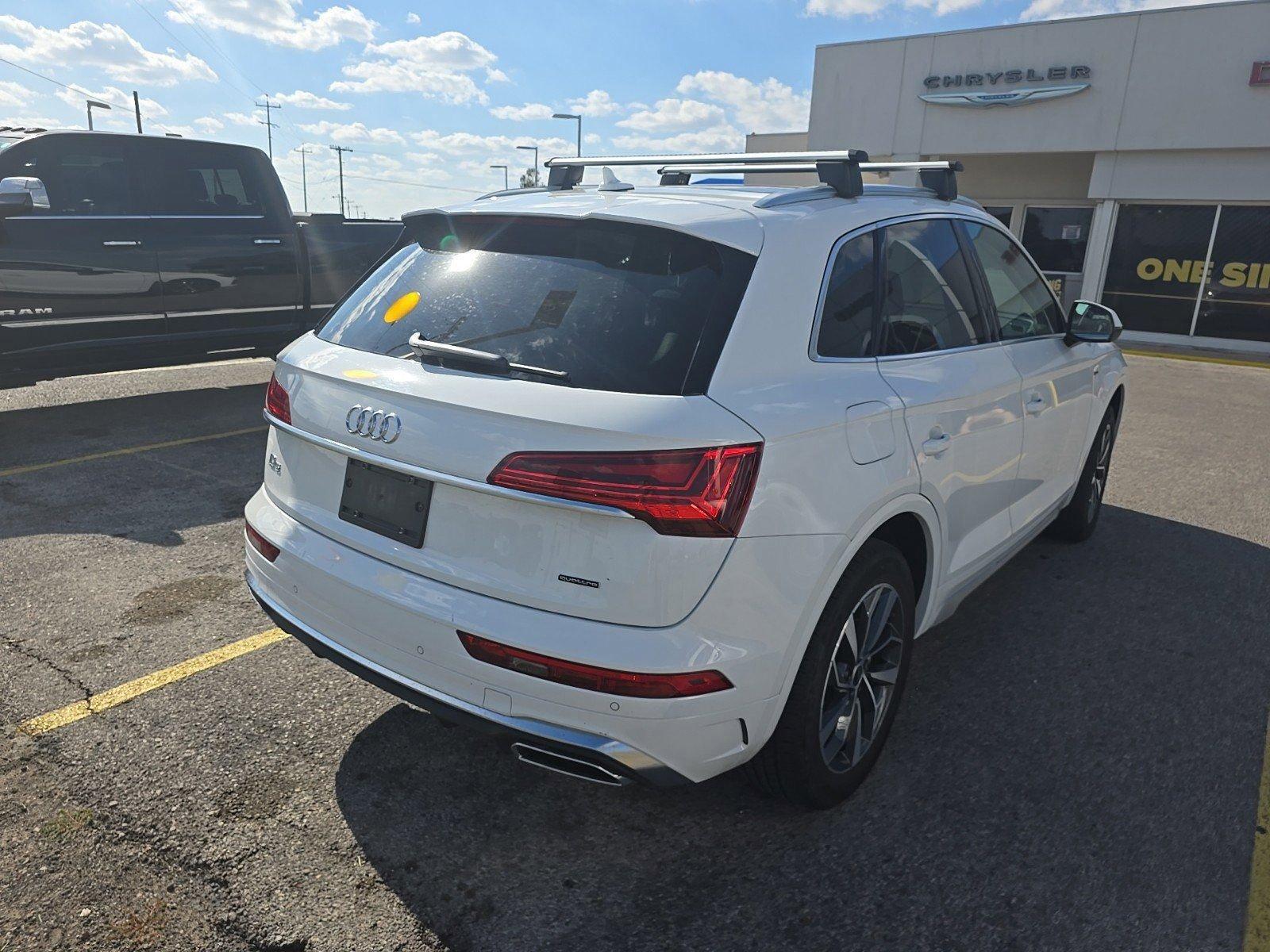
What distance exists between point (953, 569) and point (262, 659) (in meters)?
2.63

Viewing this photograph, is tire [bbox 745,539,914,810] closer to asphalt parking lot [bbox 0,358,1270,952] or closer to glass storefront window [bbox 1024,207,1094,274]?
asphalt parking lot [bbox 0,358,1270,952]

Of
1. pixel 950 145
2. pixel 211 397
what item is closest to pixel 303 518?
pixel 211 397

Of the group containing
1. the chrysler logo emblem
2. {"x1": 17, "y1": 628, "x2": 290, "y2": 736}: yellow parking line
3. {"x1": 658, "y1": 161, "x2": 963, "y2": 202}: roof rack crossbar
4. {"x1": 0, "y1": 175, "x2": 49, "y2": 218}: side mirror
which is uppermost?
the chrysler logo emblem

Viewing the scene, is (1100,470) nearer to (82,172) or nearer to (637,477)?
(637,477)

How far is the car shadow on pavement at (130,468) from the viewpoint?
5137mm

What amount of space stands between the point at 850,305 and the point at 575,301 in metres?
0.87

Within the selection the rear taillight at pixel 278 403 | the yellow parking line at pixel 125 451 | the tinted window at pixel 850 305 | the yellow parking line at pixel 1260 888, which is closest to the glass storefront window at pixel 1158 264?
the yellow parking line at pixel 125 451

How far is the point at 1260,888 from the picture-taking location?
102 inches

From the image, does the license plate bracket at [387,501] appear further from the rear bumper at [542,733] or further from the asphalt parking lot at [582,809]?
the asphalt parking lot at [582,809]

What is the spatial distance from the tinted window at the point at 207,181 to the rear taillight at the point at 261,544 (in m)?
5.83

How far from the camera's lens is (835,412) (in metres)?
2.50

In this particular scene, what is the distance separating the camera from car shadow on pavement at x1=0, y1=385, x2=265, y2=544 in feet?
16.9

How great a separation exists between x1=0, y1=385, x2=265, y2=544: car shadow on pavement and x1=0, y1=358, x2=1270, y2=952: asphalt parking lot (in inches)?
22.0

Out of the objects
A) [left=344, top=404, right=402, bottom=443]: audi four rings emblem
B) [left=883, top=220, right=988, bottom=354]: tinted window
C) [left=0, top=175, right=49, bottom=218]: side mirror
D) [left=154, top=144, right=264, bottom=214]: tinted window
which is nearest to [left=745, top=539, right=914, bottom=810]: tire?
[left=883, top=220, right=988, bottom=354]: tinted window
